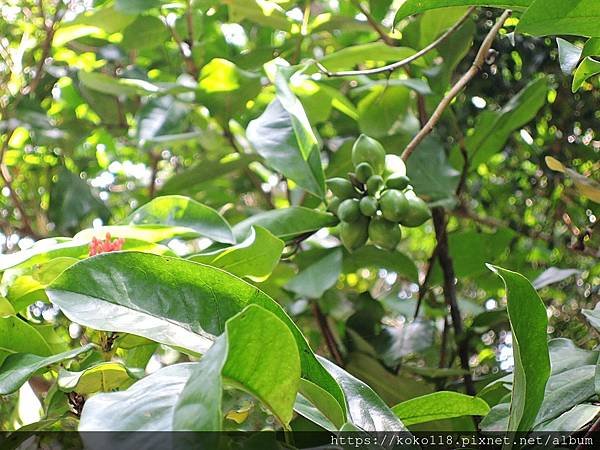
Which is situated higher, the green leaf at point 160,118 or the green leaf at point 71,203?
the green leaf at point 160,118

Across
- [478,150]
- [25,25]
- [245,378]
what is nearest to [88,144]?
[25,25]

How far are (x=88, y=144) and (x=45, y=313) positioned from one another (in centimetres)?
54

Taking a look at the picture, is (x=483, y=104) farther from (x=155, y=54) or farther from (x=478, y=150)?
(x=155, y=54)

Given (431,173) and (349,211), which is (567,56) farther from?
(431,173)

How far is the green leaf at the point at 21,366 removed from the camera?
44 cm

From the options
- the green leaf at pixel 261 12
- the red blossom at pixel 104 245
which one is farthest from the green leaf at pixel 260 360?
the green leaf at pixel 261 12

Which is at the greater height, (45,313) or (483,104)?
(483,104)

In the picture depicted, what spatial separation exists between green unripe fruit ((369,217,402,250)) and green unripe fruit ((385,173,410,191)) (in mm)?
34

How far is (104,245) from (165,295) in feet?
0.50

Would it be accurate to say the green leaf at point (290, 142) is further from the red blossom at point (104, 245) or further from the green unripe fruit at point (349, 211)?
the red blossom at point (104, 245)

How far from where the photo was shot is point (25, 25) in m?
1.37

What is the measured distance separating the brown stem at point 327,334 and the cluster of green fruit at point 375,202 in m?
0.21

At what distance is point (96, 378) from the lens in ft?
1.58

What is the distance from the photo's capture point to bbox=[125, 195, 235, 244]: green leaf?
62cm
